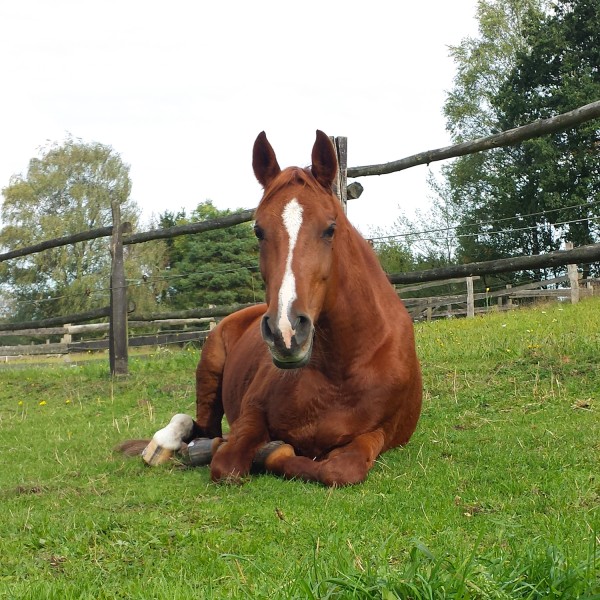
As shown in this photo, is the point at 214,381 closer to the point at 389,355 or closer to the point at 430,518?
the point at 389,355

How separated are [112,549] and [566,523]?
1551 millimetres

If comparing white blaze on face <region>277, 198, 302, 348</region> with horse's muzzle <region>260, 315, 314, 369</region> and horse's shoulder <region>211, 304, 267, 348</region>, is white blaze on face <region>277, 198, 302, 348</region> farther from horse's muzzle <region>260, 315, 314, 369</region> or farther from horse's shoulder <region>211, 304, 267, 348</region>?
horse's shoulder <region>211, 304, 267, 348</region>

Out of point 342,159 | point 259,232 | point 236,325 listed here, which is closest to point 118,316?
point 342,159

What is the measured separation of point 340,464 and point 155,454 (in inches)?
57.4

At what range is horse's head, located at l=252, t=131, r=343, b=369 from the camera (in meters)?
3.01

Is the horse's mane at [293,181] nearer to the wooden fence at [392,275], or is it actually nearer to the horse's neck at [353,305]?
the horse's neck at [353,305]

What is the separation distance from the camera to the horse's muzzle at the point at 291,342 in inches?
117

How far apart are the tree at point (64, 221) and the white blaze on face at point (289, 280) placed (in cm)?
3136

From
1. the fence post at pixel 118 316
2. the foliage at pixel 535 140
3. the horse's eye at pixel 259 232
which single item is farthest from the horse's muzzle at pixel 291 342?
the foliage at pixel 535 140

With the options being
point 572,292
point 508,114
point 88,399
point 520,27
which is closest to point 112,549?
point 88,399

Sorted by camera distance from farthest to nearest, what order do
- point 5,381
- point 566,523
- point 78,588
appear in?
point 5,381 → point 566,523 → point 78,588

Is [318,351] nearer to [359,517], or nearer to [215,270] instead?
[359,517]

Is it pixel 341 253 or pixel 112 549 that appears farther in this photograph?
pixel 341 253

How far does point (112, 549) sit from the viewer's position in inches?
93.1
